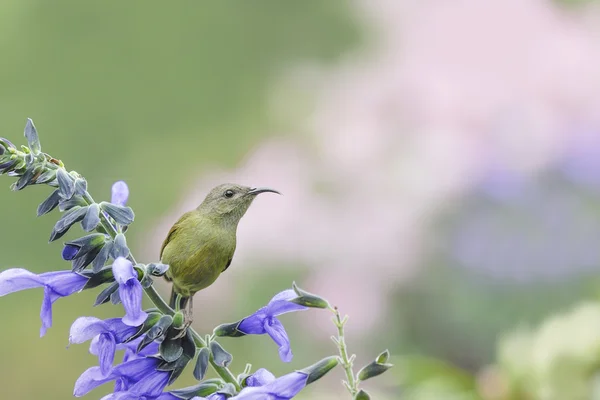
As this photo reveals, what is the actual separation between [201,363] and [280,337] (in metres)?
0.04

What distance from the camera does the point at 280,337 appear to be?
42cm

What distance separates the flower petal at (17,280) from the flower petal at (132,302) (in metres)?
0.05

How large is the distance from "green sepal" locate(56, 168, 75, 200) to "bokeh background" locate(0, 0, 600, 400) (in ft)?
2.48

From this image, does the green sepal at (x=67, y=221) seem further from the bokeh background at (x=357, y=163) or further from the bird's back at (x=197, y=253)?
the bokeh background at (x=357, y=163)

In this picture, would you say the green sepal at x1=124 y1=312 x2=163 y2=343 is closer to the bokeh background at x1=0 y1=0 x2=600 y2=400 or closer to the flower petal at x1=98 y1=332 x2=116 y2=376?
the flower petal at x1=98 y1=332 x2=116 y2=376

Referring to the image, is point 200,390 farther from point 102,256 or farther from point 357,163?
point 357,163

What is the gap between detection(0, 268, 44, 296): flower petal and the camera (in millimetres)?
392

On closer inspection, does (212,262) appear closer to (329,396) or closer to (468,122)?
(329,396)

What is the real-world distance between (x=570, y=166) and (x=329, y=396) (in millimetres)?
747

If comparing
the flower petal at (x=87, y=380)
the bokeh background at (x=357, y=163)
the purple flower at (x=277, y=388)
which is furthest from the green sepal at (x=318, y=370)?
the bokeh background at (x=357, y=163)

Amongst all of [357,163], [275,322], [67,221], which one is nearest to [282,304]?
[275,322]

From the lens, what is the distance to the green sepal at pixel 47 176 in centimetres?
Result: 38

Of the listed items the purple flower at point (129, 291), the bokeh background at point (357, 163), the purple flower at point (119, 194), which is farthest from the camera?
the bokeh background at point (357, 163)

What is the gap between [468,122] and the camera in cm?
163
